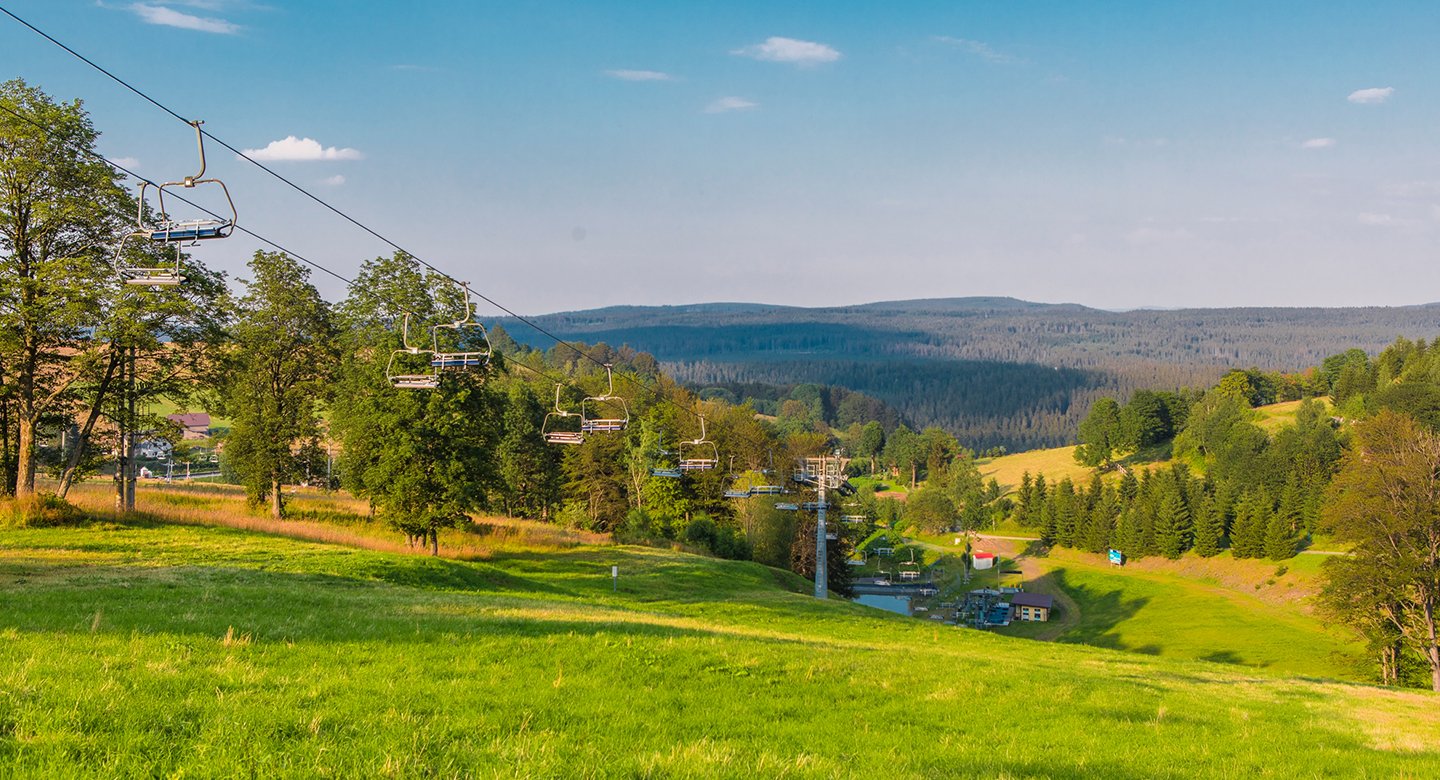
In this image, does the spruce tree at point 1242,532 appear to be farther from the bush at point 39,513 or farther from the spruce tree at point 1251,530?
the bush at point 39,513

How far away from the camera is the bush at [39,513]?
2556cm

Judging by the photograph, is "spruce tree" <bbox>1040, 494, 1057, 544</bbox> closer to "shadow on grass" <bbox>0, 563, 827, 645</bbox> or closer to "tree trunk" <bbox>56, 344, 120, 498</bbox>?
"shadow on grass" <bbox>0, 563, 827, 645</bbox>

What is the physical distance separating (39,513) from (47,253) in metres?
9.68

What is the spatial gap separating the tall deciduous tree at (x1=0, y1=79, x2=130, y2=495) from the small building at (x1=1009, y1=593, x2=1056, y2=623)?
281 feet

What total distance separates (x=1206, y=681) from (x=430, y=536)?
32.1m

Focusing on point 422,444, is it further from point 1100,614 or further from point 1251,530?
point 1251,530

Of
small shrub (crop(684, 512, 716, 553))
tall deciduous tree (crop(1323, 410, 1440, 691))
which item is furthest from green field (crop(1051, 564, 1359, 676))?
small shrub (crop(684, 512, 716, 553))

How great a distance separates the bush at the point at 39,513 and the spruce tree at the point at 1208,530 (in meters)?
113

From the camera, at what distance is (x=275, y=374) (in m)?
41.9

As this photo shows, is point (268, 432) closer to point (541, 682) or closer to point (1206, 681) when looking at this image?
point (541, 682)

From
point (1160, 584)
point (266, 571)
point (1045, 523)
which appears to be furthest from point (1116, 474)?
point (266, 571)

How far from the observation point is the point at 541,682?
373 inches

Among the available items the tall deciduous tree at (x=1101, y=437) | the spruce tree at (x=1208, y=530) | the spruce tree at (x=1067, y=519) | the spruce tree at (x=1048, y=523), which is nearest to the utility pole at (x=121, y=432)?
the spruce tree at (x=1208, y=530)

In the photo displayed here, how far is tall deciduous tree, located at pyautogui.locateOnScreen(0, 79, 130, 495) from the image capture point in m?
27.7
